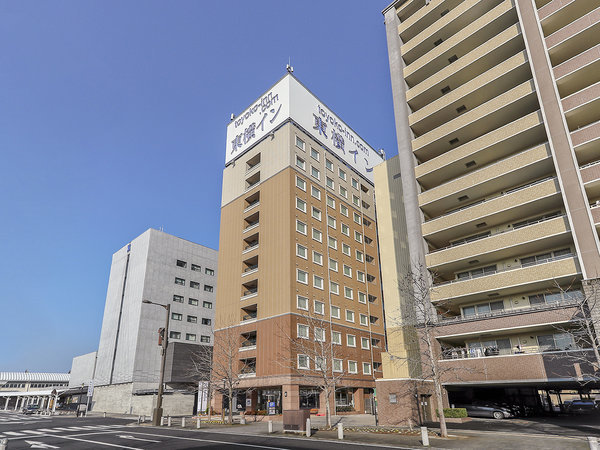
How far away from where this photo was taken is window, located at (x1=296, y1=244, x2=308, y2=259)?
158ft

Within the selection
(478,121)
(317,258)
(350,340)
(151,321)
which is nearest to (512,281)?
(478,121)

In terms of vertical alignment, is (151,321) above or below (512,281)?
above

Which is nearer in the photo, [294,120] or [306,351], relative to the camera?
[306,351]

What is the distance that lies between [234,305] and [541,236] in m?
35.3

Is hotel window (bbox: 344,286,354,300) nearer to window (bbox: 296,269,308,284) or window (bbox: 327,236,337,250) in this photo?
window (bbox: 327,236,337,250)

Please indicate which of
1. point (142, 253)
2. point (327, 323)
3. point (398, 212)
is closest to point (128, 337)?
point (142, 253)

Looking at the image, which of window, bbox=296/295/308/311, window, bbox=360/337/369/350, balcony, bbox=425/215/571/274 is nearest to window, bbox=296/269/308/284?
window, bbox=296/295/308/311

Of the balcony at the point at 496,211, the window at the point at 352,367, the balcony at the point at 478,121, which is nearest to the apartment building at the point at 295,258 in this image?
the window at the point at 352,367

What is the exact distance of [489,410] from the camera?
34.2 m

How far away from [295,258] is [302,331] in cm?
855

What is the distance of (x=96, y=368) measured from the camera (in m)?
76.8

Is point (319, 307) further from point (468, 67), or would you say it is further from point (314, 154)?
point (468, 67)

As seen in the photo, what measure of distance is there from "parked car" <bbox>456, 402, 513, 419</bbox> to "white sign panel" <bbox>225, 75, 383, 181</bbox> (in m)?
39.7

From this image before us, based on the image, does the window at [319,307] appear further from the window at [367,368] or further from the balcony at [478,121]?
the balcony at [478,121]
